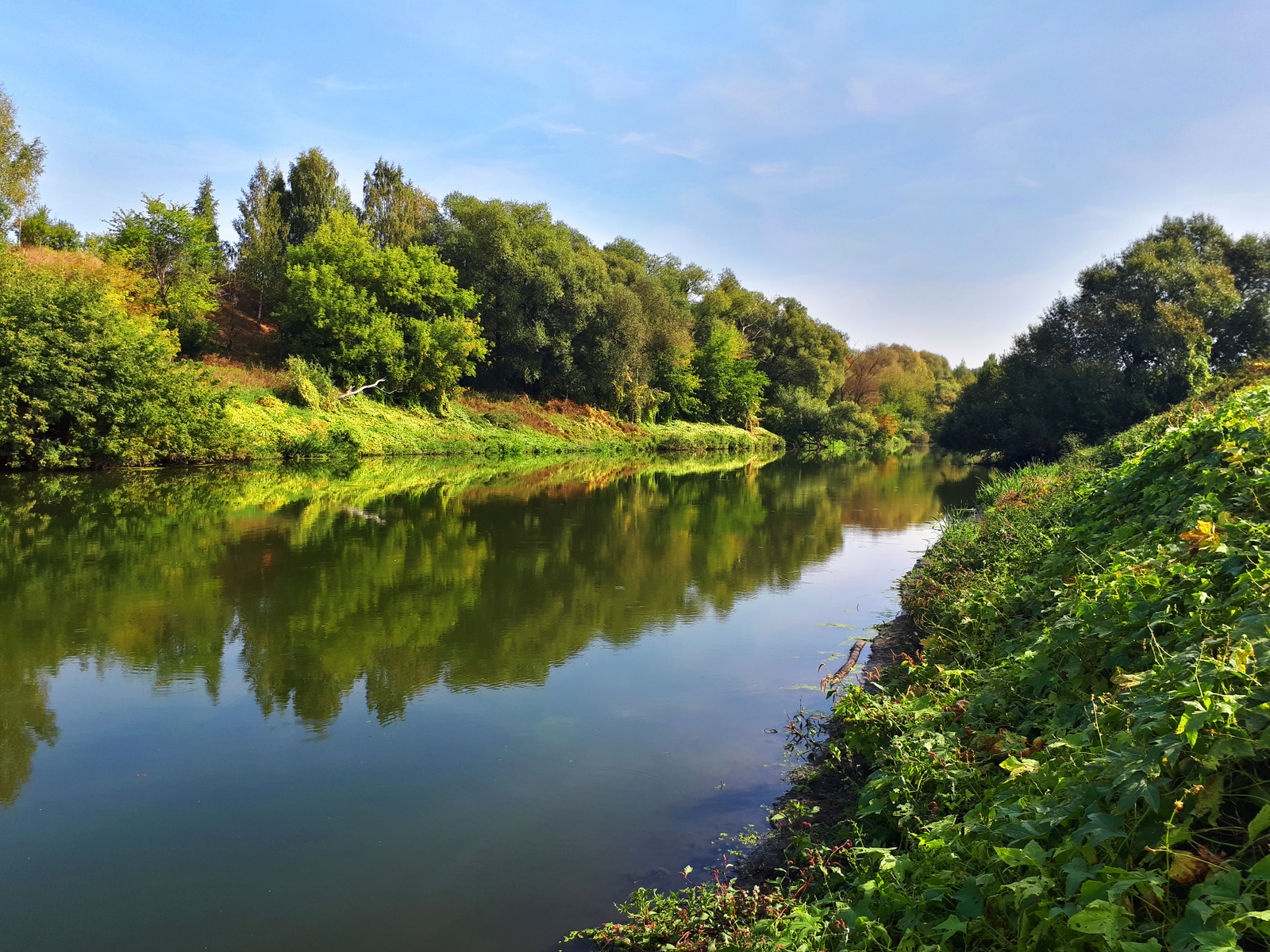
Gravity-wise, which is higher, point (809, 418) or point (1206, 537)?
point (809, 418)

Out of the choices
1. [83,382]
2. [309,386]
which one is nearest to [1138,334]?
[309,386]

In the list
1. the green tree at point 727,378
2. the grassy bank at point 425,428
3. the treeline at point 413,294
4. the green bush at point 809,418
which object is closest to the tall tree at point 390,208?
the treeline at point 413,294

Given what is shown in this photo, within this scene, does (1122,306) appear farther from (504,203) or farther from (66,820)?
(66,820)

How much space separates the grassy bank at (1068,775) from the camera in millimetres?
2109

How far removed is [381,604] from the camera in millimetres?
8461

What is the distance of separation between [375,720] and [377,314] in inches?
1207

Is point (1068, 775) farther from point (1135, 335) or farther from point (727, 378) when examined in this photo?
point (727, 378)

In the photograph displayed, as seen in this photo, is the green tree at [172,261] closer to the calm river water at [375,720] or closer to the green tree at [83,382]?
the green tree at [83,382]

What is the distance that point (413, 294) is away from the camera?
3503cm

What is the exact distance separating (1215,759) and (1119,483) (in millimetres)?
5718

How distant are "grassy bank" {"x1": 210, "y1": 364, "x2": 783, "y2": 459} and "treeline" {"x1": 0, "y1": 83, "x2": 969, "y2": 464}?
1.42m

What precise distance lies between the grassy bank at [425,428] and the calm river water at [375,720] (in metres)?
12.9

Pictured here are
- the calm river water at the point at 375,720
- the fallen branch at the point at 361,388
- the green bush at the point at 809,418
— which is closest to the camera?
the calm river water at the point at 375,720

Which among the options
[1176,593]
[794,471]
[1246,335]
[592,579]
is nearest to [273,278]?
[794,471]
